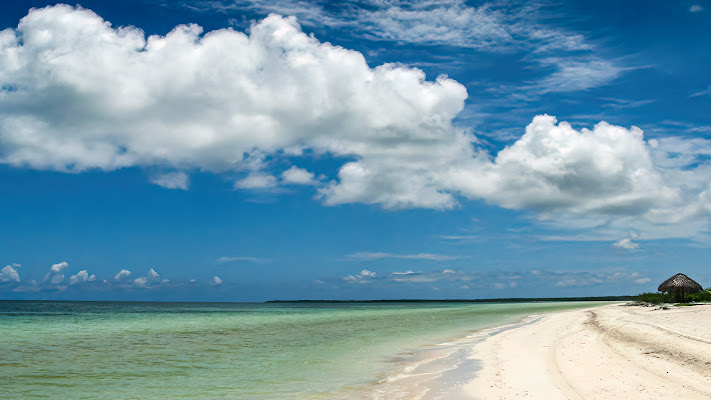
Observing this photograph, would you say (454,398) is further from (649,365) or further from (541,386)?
(649,365)

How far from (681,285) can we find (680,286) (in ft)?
0.58

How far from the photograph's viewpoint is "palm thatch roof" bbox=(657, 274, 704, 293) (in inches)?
2085

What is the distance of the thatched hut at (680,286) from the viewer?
52938 millimetres

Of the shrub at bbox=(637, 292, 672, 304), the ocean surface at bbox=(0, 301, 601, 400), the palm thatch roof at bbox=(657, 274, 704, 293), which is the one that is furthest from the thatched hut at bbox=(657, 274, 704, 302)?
the ocean surface at bbox=(0, 301, 601, 400)

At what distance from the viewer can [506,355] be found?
64.6 ft

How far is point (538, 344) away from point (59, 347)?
1033 inches

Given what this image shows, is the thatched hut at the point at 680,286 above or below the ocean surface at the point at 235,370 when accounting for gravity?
above

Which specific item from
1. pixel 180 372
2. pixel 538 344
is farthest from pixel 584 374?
pixel 180 372

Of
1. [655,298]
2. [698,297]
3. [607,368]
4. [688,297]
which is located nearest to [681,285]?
[688,297]

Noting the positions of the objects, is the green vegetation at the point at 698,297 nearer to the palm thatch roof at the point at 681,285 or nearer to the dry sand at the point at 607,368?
the palm thatch roof at the point at 681,285

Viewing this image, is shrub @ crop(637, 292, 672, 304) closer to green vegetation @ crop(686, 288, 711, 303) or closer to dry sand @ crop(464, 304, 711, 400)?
green vegetation @ crop(686, 288, 711, 303)

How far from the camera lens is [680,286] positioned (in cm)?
5331

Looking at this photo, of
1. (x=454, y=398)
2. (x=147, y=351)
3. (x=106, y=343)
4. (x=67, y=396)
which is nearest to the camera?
(x=454, y=398)

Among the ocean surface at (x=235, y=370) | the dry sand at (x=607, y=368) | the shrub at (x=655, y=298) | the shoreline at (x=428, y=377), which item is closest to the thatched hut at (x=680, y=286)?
the shrub at (x=655, y=298)
